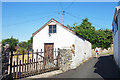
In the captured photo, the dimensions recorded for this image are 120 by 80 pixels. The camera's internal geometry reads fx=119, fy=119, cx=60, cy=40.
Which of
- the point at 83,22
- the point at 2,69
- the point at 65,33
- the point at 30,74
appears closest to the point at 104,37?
the point at 83,22

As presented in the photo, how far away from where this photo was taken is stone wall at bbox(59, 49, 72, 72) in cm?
1105


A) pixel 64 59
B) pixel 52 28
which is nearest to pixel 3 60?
pixel 64 59

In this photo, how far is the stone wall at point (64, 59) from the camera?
1105 cm

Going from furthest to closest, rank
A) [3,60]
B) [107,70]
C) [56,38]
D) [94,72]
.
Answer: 1. [56,38]
2. [107,70]
3. [94,72]
4. [3,60]

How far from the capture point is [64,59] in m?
11.1

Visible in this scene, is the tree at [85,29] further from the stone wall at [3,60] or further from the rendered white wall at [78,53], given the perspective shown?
the stone wall at [3,60]

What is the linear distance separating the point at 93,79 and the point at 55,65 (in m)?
3.95

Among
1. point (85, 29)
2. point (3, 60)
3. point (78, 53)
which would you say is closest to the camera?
point (3, 60)

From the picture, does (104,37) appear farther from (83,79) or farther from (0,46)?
(0,46)

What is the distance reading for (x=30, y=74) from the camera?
28.6ft

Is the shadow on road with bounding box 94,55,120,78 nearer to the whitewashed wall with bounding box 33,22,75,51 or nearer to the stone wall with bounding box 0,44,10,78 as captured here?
the whitewashed wall with bounding box 33,22,75,51

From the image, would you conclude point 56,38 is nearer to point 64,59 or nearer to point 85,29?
point 64,59

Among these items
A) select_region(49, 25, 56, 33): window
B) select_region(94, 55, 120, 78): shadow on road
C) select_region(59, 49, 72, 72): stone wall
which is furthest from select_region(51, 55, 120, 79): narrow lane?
select_region(49, 25, 56, 33): window

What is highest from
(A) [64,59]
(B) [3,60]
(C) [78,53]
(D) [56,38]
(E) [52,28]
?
(E) [52,28]
